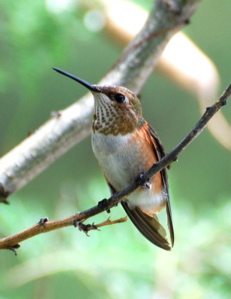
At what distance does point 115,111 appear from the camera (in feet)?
3.94

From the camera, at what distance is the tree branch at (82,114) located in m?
1.13

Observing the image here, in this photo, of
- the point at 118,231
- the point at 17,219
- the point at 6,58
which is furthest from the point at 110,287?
the point at 6,58

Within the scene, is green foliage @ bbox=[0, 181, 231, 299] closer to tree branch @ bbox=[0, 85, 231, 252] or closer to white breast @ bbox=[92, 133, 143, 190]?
white breast @ bbox=[92, 133, 143, 190]

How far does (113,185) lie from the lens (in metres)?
1.23

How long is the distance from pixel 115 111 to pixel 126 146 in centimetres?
8

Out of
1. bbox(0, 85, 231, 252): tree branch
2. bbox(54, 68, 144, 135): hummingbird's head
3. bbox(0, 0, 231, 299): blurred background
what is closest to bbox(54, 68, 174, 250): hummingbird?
bbox(54, 68, 144, 135): hummingbird's head

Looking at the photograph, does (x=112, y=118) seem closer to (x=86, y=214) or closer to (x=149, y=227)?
(x=149, y=227)

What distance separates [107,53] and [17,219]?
2.53 metres

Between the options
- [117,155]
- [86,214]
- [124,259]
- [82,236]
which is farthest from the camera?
[82,236]

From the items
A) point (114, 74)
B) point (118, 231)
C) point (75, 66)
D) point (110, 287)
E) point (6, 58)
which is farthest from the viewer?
point (75, 66)

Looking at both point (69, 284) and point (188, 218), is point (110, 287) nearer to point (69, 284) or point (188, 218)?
point (188, 218)

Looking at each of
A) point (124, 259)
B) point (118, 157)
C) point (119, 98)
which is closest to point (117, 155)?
point (118, 157)

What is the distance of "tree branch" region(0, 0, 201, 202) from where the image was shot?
3.70 feet

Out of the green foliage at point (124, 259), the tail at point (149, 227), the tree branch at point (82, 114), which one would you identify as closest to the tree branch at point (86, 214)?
the tree branch at point (82, 114)
